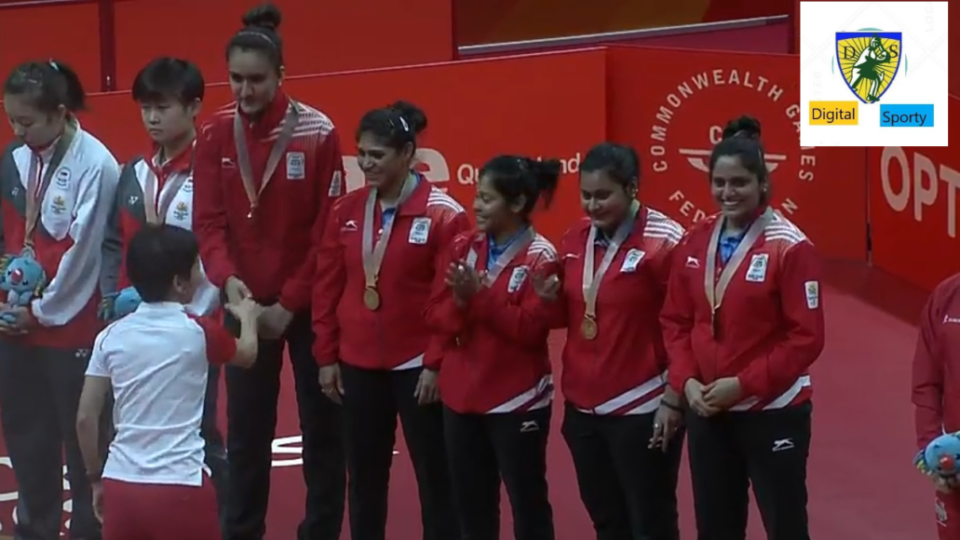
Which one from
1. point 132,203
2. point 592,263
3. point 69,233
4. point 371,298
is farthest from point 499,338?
point 69,233

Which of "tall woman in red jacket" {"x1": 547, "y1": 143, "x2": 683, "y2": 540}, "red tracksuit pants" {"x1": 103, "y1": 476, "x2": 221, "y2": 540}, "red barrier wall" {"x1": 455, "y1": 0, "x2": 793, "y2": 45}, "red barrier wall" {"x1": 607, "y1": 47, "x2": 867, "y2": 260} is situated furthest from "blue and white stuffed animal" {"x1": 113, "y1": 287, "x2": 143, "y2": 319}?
"red barrier wall" {"x1": 455, "y1": 0, "x2": 793, "y2": 45}

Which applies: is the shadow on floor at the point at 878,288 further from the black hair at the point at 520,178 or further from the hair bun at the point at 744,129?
the black hair at the point at 520,178

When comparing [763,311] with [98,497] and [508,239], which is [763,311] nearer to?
[508,239]

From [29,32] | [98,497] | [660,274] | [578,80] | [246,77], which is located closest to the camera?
[98,497]

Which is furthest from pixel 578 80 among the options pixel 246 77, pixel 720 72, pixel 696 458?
pixel 696 458

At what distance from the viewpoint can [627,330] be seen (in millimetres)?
5039

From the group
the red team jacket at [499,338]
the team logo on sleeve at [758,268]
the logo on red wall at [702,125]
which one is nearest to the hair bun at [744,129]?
the team logo on sleeve at [758,268]

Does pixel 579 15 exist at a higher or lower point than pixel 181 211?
higher

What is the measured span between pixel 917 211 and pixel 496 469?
491cm

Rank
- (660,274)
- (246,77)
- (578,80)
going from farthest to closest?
(578,80)
(246,77)
(660,274)

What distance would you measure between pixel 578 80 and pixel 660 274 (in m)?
4.31

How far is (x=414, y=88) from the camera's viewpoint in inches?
364

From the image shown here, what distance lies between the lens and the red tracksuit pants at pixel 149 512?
4418 mm

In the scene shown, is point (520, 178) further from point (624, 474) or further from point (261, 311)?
point (261, 311)
